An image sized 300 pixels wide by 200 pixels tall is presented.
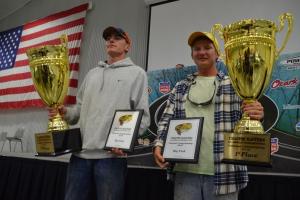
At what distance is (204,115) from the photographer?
1.33 m

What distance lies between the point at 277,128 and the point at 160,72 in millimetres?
1041

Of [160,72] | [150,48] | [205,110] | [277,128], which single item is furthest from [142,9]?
[205,110]

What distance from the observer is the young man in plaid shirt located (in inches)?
48.1

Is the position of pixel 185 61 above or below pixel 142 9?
below

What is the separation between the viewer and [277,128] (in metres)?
2.06

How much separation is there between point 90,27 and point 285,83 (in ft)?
7.37

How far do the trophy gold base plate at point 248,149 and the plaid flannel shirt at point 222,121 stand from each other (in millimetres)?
150

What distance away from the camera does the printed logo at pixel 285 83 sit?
204 cm

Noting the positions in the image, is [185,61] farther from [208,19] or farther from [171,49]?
[208,19]

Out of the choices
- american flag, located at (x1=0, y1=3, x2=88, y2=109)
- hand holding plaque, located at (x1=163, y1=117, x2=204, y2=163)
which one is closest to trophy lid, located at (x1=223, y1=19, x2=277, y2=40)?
hand holding plaque, located at (x1=163, y1=117, x2=204, y2=163)

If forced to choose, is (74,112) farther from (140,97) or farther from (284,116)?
(284,116)

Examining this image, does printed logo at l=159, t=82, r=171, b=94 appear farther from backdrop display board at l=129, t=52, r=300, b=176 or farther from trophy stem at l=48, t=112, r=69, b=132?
trophy stem at l=48, t=112, r=69, b=132

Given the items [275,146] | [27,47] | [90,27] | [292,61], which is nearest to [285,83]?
[292,61]

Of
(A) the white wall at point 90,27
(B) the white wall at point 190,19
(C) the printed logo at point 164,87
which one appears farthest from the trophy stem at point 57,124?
(A) the white wall at point 90,27
